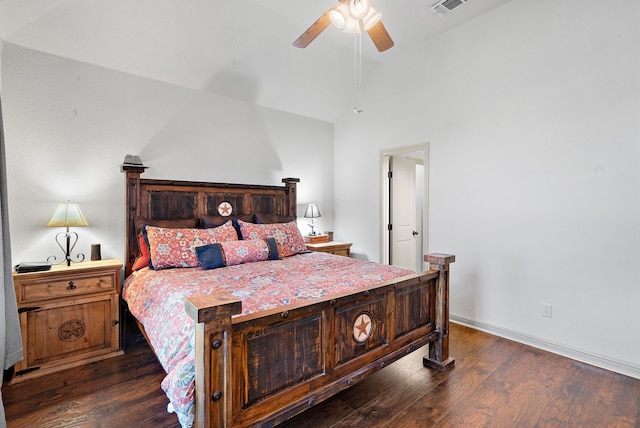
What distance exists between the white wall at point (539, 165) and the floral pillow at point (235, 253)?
1942mm

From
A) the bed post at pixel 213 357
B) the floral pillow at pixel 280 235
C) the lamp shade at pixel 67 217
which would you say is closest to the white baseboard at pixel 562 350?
the floral pillow at pixel 280 235

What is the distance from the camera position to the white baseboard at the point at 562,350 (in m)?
2.40

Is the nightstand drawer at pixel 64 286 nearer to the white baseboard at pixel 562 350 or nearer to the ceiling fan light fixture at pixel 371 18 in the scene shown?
the ceiling fan light fixture at pixel 371 18

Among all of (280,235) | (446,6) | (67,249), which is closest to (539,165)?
(446,6)

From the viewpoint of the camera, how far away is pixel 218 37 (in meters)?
3.23

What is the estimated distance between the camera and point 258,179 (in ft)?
13.8

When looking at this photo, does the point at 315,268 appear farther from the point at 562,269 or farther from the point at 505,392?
the point at 562,269

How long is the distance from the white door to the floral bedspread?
1711mm

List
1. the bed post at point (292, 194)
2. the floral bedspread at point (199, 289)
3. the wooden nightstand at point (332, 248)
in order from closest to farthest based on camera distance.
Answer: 1. the floral bedspread at point (199, 289)
2. the wooden nightstand at point (332, 248)
3. the bed post at point (292, 194)

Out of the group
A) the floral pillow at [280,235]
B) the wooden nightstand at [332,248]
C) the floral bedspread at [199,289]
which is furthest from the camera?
the wooden nightstand at [332,248]

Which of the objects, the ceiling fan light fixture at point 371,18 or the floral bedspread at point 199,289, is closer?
the floral bedspread at point 199,289

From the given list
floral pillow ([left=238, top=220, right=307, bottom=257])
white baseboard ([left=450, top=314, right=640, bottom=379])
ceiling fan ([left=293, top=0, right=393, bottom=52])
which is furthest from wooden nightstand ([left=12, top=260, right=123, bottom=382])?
white baseboard ([left=450, top=314, right=640, bottom=379])

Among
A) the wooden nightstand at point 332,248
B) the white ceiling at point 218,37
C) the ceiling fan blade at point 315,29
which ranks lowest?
the wooden nightstand at point 332,248

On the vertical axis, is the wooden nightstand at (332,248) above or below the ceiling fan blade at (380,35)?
below
